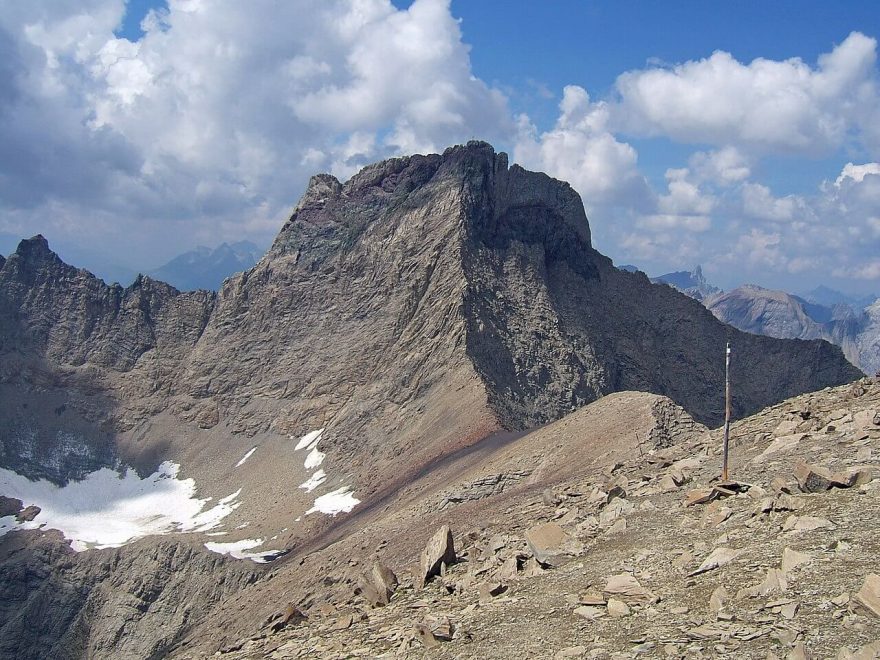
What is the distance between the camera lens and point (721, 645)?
1478 centimetres

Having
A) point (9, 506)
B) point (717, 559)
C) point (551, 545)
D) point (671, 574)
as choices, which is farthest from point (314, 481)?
point (717, 559)

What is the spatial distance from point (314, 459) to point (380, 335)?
74.8ft

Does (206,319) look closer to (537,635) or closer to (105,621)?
(105,621)

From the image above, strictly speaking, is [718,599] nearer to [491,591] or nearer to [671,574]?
[671,574]

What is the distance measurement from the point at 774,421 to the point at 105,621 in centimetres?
7981

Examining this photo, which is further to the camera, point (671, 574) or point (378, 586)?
point (378, 586)

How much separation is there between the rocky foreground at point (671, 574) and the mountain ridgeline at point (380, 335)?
67.1 meters

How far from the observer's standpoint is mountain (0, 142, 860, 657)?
89375 millimetres

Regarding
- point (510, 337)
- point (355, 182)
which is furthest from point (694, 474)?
point (355, 182)

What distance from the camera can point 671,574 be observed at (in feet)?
62.4

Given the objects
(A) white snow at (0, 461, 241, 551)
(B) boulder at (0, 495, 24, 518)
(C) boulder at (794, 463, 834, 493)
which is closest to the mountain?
(A) white snow at (0, 461, 241, 551)

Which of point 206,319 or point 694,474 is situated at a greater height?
point 206,319

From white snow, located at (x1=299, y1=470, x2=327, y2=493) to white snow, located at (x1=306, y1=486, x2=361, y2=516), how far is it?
18.3 ft

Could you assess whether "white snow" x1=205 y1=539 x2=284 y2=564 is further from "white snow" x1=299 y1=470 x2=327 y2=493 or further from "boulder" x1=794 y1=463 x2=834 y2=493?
"boulder" x1=794 y1=463 x2=834 y2=493
